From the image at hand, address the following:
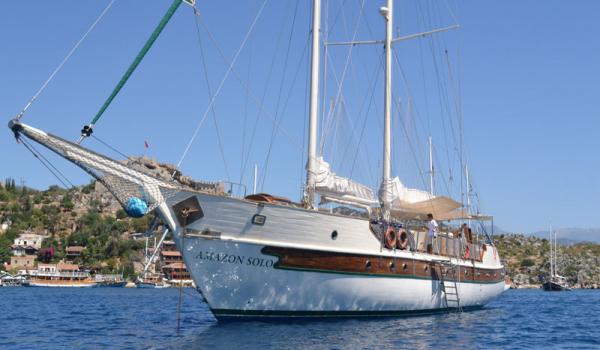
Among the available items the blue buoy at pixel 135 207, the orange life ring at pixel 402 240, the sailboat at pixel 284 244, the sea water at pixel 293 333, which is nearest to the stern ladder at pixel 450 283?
the sea water at pixel 293 333

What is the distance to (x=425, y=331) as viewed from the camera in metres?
23.6

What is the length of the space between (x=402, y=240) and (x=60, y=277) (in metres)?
96.7

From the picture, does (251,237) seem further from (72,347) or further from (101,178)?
(72,347)

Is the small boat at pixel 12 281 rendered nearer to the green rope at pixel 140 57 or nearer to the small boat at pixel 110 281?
the small boat at pixel 110 281

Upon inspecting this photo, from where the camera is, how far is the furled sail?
105 feet

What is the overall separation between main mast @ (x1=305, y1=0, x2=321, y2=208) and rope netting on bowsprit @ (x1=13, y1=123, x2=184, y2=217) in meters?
6.11

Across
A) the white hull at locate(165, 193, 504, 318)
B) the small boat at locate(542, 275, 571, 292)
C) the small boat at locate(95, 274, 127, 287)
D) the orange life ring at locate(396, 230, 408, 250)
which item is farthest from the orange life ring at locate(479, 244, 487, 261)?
the small boat at locate(95, 274, 127, 287)

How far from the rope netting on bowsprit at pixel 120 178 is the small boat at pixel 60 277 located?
90.7 meters

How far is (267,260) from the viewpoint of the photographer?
75.7ft

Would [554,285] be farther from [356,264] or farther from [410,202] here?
[356,264]

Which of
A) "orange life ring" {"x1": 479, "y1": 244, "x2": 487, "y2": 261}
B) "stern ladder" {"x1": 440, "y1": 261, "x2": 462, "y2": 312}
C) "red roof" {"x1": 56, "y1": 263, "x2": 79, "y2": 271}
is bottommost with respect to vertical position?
"red roof" {"x1": 56, "y1": 263, "x2": 79, "y2": 271}

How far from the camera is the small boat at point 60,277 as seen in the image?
350 ft

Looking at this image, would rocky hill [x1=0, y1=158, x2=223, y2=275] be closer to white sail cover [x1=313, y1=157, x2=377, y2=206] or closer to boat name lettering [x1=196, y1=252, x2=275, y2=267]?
white sail cover [x1=313, y1=157, x2=377, y2=206]

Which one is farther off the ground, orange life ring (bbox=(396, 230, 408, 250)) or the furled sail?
the furled sail
